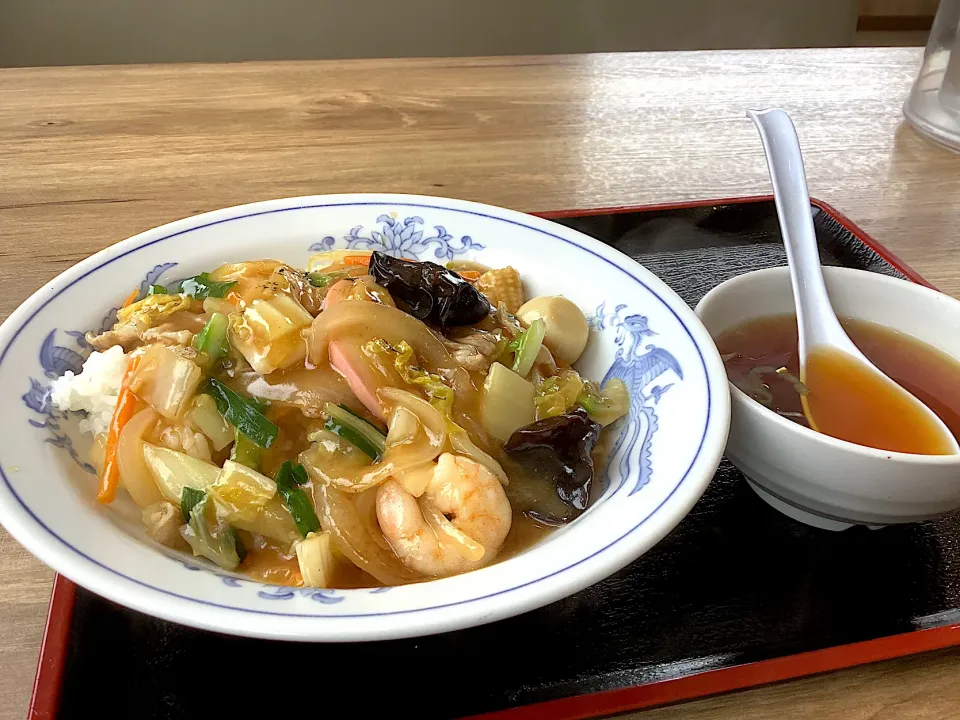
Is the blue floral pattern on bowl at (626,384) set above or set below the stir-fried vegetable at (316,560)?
above

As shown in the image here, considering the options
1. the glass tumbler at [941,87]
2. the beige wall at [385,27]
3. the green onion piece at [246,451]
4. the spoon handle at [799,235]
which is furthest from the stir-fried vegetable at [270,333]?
the beige wall at [385,27]

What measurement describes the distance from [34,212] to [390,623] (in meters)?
1.91

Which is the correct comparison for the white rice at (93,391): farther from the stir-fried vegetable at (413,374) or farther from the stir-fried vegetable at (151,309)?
the stir-fried vegetable at (413,374)

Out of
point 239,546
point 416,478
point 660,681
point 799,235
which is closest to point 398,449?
point 416,478

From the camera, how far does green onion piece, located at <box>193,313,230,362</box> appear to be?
1.35 m

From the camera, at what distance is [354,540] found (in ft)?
3.82

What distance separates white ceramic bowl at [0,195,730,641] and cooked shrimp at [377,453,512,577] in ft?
0.25

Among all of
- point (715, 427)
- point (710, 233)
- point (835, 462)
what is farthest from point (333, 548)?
point (710, 233)

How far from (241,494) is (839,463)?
92cm

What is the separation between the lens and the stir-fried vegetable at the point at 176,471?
122cm

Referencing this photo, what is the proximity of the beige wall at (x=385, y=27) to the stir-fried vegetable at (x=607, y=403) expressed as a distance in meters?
4.29

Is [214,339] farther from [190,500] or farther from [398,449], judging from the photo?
[398,449]

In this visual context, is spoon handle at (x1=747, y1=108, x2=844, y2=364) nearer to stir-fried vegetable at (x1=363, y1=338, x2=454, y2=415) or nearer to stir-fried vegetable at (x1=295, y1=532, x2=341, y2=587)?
stir-fried vegetable at (x1=363, y1=338, x2=454, y2=415)

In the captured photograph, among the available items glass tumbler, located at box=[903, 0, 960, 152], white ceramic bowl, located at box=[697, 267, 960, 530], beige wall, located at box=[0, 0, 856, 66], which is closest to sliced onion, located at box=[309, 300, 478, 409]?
white ceramic bowl, located at box=[697, 267, 960, 530]
